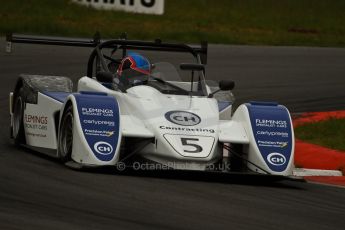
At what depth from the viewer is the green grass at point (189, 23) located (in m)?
25.6

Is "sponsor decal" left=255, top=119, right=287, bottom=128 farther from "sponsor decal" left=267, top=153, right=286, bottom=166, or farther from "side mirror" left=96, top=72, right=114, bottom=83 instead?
"side mirror" left=96, top=72, right=114, bottom=83

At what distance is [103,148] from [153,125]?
0.57 m

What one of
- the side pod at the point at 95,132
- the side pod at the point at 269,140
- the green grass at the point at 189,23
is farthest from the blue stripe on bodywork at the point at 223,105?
the green grass at the point at 189,23

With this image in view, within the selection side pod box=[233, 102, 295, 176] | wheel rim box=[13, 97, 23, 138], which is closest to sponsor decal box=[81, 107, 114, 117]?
side pod box=[233, 102, 295, 176]

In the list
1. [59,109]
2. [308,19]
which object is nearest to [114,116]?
[59,109]

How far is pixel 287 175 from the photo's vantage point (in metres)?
10.9

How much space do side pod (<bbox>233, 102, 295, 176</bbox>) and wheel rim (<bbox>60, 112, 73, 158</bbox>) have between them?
175 centimetres

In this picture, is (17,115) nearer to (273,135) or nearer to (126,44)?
(126,44)

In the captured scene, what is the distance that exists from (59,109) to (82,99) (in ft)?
2.92

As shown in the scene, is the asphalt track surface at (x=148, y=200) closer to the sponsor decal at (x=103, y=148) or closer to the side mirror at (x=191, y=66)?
the sponsor decal at (x=103, y=148)

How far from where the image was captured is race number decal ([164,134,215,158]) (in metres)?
10.6

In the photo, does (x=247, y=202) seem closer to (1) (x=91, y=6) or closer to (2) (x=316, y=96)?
(2) (x=316, y=96)

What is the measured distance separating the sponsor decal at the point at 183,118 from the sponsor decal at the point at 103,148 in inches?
27.6

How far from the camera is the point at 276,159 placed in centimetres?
1099
